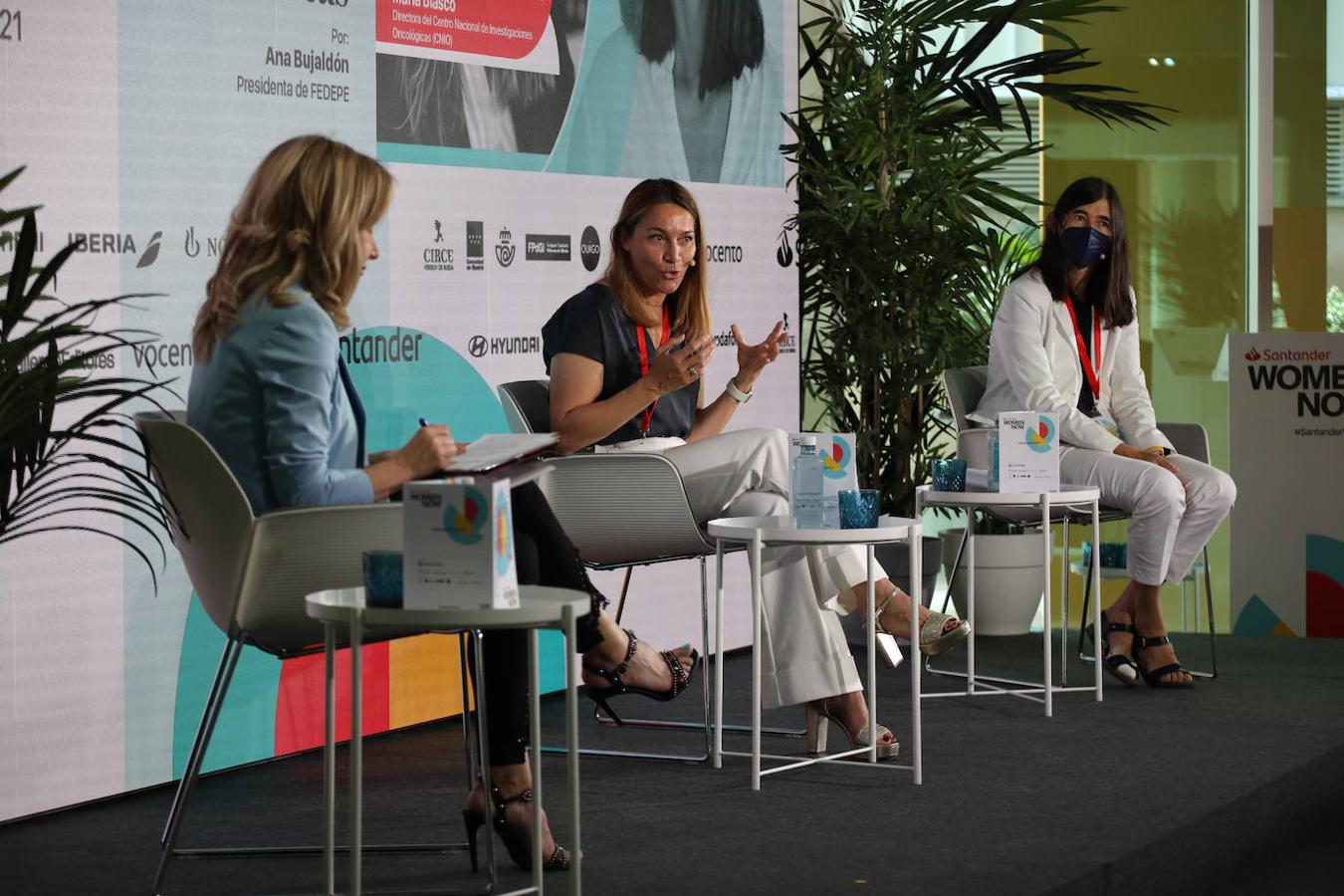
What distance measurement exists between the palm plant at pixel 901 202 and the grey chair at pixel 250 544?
3.32 meters

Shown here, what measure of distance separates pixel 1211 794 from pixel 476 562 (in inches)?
76.7

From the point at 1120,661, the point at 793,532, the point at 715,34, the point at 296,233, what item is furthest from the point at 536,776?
the point at 715,34

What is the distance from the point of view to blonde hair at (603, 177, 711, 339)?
4.20m

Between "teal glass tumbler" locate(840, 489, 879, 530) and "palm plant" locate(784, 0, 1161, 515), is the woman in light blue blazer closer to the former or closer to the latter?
"teal glass tumbler" locate(840, 489, 879, 530)

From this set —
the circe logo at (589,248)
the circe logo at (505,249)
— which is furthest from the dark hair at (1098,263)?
the circe logo at (505,249)

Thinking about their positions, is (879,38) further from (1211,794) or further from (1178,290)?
(1211,794)

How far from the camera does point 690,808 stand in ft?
11.8

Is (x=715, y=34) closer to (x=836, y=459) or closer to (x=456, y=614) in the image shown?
(x=836, y=459)

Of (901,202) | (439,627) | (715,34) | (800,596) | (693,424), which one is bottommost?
(800,596)

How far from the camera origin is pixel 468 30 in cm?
464

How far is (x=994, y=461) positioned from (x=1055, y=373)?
0.83 m

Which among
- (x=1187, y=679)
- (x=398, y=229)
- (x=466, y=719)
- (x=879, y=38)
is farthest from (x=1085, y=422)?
(x=466, y=719)

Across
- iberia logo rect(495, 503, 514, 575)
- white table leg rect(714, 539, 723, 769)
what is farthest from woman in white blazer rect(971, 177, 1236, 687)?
iberia logo rect(495, 503, 514, 575)

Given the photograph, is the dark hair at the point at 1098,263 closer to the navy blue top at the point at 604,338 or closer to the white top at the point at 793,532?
the navy blue top at the point at 604,338
